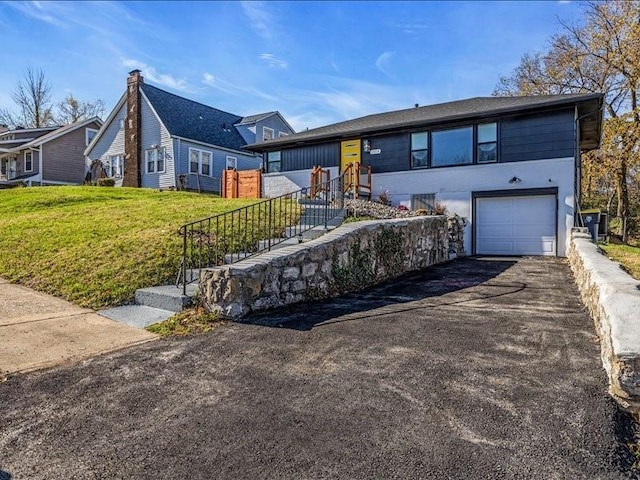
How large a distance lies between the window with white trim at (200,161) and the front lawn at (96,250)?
1080 centimetres

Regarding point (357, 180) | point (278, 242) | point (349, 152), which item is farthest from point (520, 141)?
point (278, 242)

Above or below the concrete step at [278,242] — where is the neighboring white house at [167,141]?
above

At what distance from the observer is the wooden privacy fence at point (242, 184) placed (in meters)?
16.0

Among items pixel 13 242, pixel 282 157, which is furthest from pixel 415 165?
pixel 13 242

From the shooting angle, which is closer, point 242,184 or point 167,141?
point 242,184

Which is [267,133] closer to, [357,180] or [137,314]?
[357,180]

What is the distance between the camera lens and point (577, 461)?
208 centimetres

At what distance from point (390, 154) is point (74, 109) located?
37.4 meters

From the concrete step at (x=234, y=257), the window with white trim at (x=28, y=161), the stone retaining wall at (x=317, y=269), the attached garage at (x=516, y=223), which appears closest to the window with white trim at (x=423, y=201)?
the attached garage at (x=516, y=223)

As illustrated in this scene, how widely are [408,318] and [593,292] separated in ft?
6.59

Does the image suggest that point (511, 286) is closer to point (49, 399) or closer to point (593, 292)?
point (593, 292)

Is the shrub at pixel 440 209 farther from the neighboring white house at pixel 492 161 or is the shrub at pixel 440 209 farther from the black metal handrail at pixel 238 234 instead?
the black metal handrail at pixel 238 234

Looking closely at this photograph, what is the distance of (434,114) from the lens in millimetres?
14508

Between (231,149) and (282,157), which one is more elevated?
(231,149)
